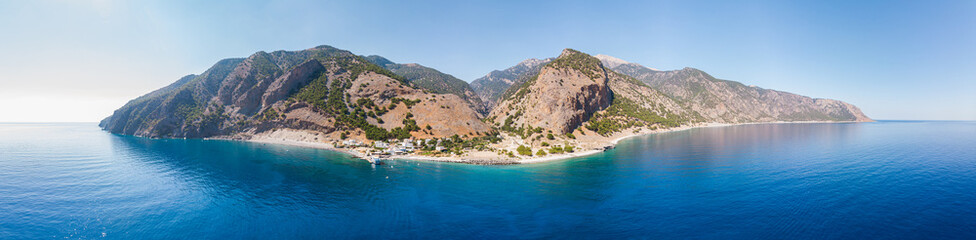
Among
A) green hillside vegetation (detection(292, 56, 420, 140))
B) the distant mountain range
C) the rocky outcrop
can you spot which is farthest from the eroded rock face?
the rocky outcrop

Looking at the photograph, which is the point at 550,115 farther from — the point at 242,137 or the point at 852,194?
the point at 242,137

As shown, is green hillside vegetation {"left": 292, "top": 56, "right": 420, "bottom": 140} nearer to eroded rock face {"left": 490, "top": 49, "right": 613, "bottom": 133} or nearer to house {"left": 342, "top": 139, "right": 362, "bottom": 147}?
house {"left": 342, "top": 139, "right": 362, "bottom": 147}

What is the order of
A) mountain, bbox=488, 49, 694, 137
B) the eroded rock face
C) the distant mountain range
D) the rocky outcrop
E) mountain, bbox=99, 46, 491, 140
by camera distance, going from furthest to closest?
the rocky outcrop < mountain, bbox=488, 49, 694, 137 < the eroded rock face < the distant mountain range < mountain, bbox=99, 46, 491, 140

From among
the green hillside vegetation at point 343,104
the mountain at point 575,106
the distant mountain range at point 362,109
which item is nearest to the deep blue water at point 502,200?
the green hillside vegetation at point 343,104

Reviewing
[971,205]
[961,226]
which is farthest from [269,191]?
[971,205]

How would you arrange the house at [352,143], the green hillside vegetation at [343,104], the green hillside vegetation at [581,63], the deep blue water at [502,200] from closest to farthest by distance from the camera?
1. the deep blue water at [502,200]
2. the house at [352,143]
3. the green hillside vegetation at [343,104]
4. the green hillside vegetation at [581,63]

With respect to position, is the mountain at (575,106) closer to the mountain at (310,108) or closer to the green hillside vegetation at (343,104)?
the mountain at (310,108)
